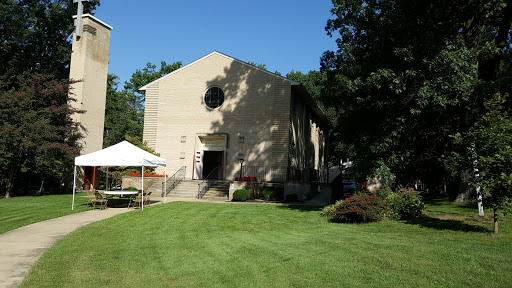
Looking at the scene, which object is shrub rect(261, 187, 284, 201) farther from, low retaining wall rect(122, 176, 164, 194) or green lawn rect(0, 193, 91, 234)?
green lawn rect(0, 193, 91, 234)

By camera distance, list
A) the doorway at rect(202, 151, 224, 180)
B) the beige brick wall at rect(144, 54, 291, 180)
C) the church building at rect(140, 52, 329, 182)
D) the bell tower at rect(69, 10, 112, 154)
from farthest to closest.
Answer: the doorway at rect(202, 151, 224, 180), the bell tower at rect(69, 10, 112, 154), the beige brick wall at rect(144, 54, 291, 180), the church building at rect(140, 52, 329, 182)

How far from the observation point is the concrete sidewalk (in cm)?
630

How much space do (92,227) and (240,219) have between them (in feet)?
15.2

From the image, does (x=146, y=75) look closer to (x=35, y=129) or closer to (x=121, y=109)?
(x=121, y=109)

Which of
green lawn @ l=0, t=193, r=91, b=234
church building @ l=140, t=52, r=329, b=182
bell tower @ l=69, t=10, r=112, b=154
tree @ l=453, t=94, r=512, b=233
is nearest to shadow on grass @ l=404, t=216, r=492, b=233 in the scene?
tree @ l=453, t=94, r=512, b=233

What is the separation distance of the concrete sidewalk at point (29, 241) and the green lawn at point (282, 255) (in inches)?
10.5

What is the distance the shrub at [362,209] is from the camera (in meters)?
11.3

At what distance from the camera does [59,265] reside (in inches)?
265

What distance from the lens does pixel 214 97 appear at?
1021 inches

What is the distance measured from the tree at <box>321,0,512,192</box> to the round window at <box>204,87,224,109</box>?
36.4 feet

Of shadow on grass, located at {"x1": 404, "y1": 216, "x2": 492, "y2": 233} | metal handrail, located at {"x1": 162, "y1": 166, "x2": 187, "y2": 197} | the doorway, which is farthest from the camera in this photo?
the doorway

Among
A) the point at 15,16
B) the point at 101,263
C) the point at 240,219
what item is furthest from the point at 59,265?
the point at 15,16

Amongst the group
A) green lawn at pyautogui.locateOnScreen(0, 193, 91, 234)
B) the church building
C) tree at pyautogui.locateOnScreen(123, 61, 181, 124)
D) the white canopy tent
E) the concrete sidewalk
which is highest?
tree at pyautogui.locateOnScreen(123, 61, 181, 124)

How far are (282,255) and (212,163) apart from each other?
21.0 m
